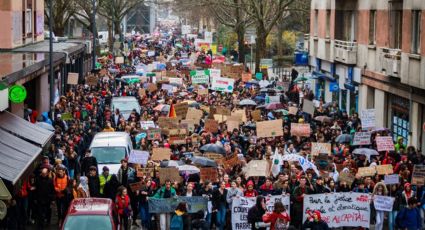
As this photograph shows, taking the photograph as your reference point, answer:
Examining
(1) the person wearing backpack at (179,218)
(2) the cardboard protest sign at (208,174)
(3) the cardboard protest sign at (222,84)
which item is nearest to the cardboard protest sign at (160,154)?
(2) the cardboard protest sign at (208,174)

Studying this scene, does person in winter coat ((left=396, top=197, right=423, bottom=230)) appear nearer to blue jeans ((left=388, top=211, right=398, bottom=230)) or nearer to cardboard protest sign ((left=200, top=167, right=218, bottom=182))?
blue jeans ((left=388, top=211, right=398, bottom=230))

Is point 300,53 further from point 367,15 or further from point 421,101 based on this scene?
point 421,101

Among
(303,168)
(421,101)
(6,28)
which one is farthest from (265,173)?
(6,28)

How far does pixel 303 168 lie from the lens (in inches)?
931

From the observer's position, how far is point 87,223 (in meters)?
17.7

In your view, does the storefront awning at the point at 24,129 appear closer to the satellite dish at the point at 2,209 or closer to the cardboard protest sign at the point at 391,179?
the satellite dish at the point at 2,209

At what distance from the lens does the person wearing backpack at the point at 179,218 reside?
793 inches

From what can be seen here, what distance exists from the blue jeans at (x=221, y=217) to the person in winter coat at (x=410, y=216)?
3614mm

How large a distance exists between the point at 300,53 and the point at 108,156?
34115mm

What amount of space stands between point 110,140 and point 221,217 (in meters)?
6.93

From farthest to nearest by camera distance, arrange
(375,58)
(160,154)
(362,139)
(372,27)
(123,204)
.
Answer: (372,27) < (375,58) < (362,139) < (160,154) < (123,204)

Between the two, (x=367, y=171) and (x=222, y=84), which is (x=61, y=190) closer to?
(x=367, y=171)

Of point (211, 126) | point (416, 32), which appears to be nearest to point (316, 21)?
point (416, 32)

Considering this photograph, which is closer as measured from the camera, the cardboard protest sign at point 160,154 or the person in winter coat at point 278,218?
the person in winter coat at point 278,218
